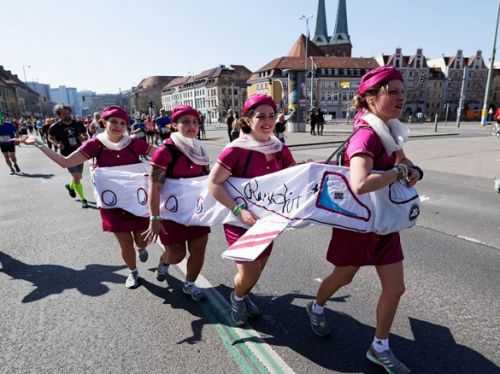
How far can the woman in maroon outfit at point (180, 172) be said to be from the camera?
9.62 feet

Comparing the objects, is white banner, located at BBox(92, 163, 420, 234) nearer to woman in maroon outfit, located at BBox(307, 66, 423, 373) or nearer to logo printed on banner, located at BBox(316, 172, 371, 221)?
logo printed on banner, located at BBox(316, 172, 371, 221)

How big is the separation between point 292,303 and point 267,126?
5.77 ft

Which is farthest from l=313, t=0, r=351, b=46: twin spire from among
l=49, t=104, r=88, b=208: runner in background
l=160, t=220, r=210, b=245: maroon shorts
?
l=160, t=220, r=210, b=245: maroon shorts

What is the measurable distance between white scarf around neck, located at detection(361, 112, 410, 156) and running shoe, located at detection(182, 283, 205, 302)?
224 centimetres

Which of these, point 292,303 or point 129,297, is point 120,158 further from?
point 292,303

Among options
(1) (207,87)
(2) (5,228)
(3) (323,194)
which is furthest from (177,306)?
(1) (207,87)

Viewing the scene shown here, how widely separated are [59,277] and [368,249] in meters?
3.52

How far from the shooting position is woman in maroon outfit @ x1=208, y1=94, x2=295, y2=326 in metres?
2.48

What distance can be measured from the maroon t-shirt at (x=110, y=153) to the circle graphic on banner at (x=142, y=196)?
346 mm

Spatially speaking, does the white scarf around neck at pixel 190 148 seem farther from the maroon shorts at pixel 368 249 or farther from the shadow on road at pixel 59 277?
the shadow on road at pixel 59 277

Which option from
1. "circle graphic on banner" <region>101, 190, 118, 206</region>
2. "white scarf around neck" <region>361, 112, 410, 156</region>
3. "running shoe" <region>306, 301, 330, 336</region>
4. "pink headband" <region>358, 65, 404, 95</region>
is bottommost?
"running shoe" <region>306, 301, 330, 336</region>

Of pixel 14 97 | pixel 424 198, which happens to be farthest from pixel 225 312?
pixel 14 97

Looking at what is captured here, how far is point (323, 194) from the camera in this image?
2.35 meters

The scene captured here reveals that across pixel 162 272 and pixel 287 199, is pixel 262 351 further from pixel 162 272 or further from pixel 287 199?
pixel 162 272
